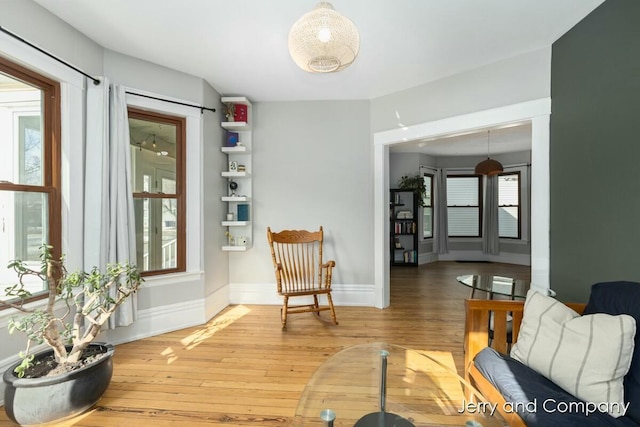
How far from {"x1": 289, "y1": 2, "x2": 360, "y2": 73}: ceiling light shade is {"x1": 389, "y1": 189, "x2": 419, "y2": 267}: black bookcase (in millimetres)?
5146

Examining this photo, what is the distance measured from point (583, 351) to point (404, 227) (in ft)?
17.5

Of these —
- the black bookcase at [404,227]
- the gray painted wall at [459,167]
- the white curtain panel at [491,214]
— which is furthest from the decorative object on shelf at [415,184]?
the white curtain panel at [491,214]

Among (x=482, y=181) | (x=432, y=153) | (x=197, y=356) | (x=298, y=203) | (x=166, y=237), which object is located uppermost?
(x=432, y=153)

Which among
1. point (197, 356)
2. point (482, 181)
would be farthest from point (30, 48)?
point (482, 181)

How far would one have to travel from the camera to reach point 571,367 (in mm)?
1329

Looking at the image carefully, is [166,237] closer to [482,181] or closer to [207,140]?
[207,140]

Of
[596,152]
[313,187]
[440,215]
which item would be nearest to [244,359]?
[313,187]

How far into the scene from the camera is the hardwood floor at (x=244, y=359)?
1778mm

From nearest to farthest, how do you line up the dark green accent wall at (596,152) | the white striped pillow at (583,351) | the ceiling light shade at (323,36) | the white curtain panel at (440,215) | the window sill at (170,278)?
the white striped pillow at (583,351)
the ceiling light shade at (323,36)
the dark green accent wall at (596,152)
the window sill at (170,278)
the white curtain panel at (440,215)

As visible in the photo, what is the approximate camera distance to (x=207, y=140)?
330 centimetres

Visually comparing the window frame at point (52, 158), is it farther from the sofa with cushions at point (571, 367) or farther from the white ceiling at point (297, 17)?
the sofa with cushions at point (571, 367)

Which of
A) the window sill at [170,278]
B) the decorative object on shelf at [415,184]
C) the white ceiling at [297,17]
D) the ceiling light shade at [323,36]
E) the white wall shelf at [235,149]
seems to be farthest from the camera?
the decorative object on shelf at [415,184]

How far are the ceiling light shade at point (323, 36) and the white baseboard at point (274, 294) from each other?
2746 millimetres

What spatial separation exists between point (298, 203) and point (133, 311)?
202 cm
